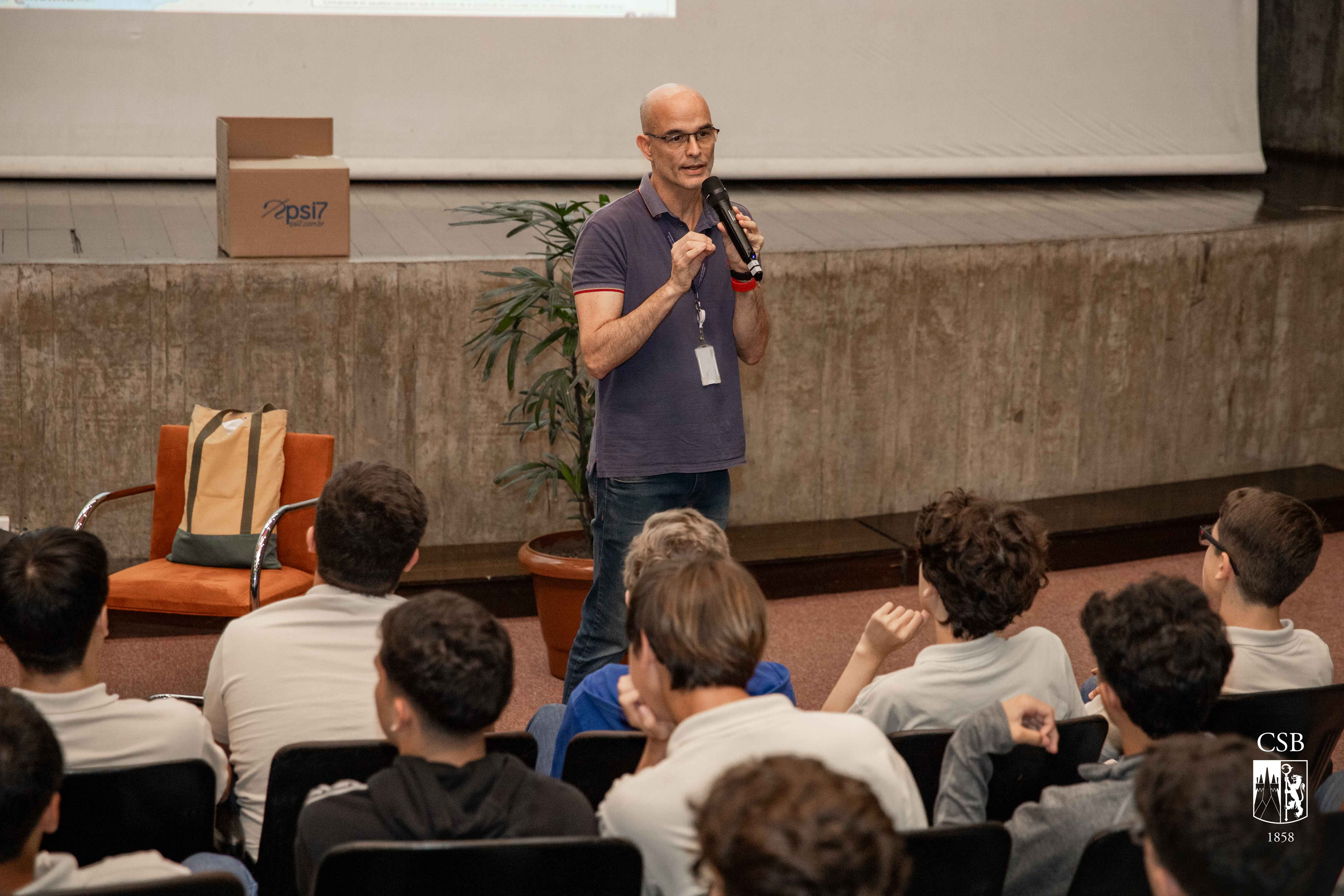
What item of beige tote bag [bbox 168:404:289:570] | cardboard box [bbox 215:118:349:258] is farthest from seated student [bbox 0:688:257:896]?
cardboard box [bbox 215:118:349:258]

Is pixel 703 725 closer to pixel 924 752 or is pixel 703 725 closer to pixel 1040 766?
pixel 924 752

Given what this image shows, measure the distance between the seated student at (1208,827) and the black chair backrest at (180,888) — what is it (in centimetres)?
95

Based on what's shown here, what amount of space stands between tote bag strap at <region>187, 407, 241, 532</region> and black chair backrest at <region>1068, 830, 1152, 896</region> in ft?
8.64

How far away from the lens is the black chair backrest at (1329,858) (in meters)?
1.58

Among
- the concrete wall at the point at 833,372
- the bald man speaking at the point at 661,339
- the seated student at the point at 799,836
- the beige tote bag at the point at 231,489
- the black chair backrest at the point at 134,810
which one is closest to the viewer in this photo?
the seated student at the point at 799,836

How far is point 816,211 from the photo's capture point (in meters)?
5.96

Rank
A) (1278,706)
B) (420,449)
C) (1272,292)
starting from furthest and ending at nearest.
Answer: (1272,292) → (420,449) → (1278,706)

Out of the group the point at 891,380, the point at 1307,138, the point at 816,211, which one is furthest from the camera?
the point at 1307,138

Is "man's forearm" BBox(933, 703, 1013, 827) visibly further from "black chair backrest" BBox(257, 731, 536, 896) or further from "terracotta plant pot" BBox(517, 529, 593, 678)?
"terracotta plant pot" BBox(517, 529, 593, 678)

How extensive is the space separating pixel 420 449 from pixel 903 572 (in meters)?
1.75

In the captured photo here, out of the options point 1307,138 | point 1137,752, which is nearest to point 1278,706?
point 1137,752

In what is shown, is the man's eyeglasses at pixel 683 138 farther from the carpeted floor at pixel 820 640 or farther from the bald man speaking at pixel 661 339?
the carpeted floor at pixel 820 640

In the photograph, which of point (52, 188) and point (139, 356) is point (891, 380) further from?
point (52, 188)

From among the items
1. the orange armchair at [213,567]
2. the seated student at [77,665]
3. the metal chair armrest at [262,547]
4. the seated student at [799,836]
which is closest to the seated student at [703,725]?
the seated student at [799,836]
